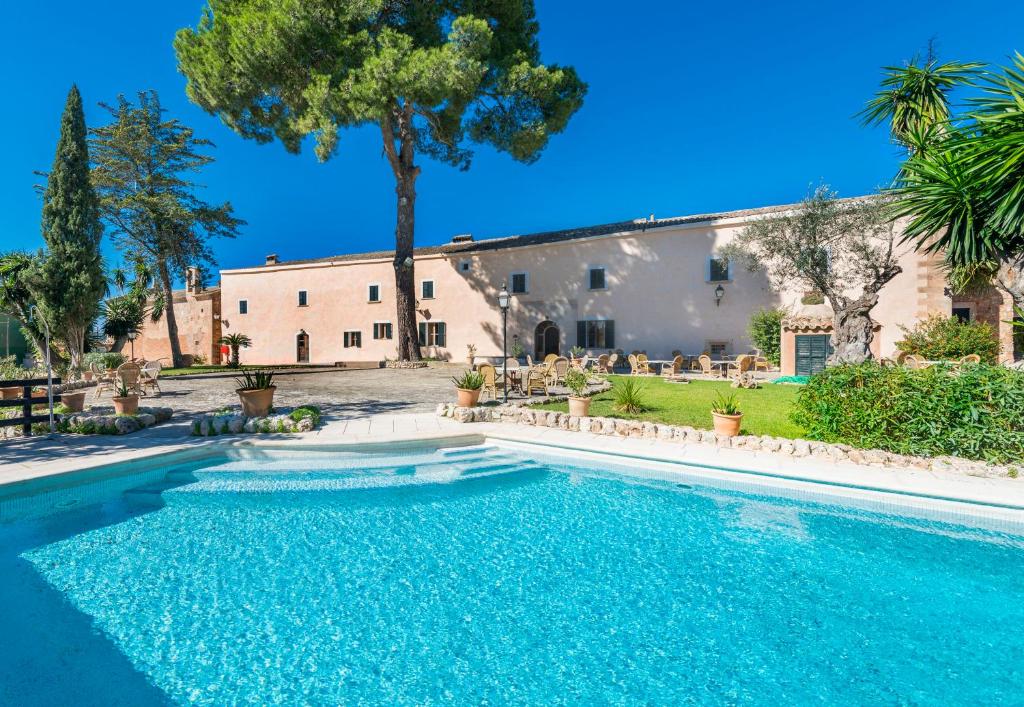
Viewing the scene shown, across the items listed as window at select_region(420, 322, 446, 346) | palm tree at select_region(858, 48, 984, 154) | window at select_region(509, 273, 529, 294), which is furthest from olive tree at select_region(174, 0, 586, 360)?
palm tree at select_region(858, 48, 984, 154)

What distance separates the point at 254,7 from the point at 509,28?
10.0m

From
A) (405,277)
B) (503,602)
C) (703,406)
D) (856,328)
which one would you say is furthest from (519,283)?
(503,602)

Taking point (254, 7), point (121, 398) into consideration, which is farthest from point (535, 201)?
point (121, 398)

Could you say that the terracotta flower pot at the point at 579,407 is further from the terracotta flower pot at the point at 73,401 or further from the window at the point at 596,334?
the window at the point at 596,334

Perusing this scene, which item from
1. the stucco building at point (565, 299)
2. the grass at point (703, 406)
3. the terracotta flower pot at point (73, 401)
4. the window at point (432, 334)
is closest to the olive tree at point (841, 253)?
the stucco building at point (565, 299)

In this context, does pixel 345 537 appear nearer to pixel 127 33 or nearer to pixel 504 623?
pixel 504 623

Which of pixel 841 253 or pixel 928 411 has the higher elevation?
pixel 841 253

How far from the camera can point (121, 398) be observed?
8047mm

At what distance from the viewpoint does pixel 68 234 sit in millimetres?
12703

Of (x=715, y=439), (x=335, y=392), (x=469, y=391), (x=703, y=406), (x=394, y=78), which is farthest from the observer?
(x=394, y=78)

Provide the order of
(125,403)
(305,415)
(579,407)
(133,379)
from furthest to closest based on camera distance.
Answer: (133,379) → (579,407) → (125,403) → (305,415)

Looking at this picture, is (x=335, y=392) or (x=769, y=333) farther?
(x=769, y=333)

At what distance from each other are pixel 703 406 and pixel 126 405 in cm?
1113

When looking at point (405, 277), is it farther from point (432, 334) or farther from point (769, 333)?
point (769, 333)
